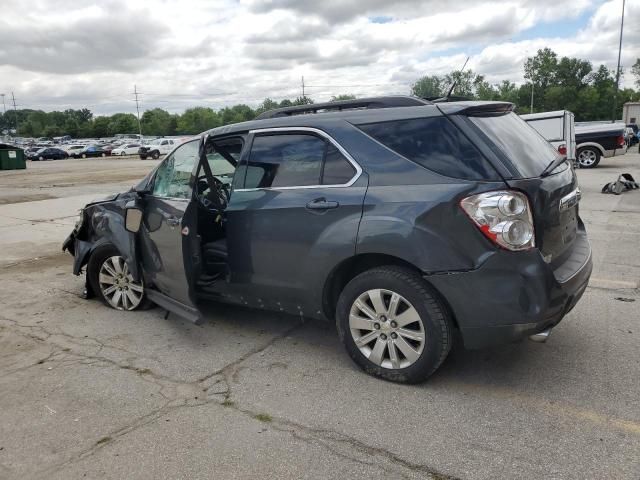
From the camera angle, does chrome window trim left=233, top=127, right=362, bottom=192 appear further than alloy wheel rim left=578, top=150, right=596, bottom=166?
No


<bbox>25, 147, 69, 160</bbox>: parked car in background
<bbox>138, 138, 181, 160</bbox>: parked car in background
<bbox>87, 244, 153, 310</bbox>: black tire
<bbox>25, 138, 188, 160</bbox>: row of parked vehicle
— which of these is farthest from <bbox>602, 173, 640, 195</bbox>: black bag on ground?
<bbox>25, 147, 69, 160</bbox>: parked car in background

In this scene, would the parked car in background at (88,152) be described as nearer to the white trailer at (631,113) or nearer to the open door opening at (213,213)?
the white trailer at (631,113)

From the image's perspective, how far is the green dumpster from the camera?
111 ft

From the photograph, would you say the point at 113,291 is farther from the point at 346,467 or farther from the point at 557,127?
the point at 557,127

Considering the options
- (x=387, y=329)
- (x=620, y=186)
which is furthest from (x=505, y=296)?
(x=620, y=186)

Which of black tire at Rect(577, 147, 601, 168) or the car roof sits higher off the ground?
the car roof

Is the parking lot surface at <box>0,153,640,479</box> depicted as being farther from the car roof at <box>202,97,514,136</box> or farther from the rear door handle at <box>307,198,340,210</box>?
the car roof at <box>202,97,514,136</box>

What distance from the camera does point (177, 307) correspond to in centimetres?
443

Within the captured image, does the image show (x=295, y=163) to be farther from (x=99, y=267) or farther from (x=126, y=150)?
(x=126, y=150)

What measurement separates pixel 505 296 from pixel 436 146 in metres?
1.02

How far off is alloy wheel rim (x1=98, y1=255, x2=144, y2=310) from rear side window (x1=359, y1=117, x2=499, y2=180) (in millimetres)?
2854

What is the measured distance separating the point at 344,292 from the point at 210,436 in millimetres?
1251

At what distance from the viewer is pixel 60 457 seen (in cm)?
292

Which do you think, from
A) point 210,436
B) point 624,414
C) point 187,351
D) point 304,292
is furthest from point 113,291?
point 624,414
